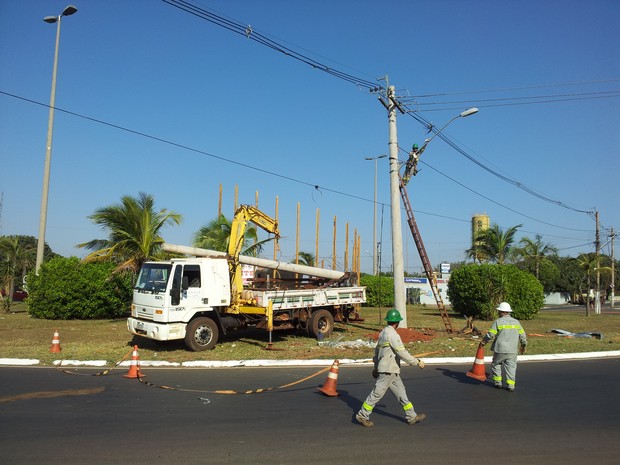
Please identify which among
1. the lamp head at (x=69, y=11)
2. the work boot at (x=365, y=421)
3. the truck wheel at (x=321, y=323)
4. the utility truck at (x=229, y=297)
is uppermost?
the lamp head at (x=69, y=11)

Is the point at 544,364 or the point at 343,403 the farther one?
the point at 544,364

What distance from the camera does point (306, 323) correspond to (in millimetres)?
16328

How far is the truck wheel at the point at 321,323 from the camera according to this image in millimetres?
16188

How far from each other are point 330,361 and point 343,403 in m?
4.18

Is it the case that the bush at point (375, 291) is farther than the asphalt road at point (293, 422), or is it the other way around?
the bush at point (375, 291)

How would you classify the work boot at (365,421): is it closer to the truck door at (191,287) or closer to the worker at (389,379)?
the worker at (389,379)

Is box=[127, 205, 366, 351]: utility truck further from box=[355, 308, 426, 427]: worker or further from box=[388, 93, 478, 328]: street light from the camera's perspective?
box=[355, 308, 426, 427]: worker

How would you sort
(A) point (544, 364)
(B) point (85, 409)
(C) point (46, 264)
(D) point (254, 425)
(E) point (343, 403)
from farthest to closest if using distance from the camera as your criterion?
(C) point (46, 264) < (A) point (544, 364) < (E) point (343, 403) < (B) point (85, 409) < (D) point (254, 425)

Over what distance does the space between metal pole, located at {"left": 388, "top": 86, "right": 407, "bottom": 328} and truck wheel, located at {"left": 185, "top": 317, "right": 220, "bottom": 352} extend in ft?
19.3

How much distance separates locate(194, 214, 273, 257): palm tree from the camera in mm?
24422

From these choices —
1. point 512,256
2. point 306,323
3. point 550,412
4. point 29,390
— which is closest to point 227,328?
point 306,323

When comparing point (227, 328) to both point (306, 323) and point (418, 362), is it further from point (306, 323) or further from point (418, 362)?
point (418, 362)

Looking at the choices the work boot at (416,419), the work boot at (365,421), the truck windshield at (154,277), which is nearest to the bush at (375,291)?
the truck windshield at (154,277)

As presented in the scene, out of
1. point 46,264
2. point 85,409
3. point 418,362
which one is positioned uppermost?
point 46,264
